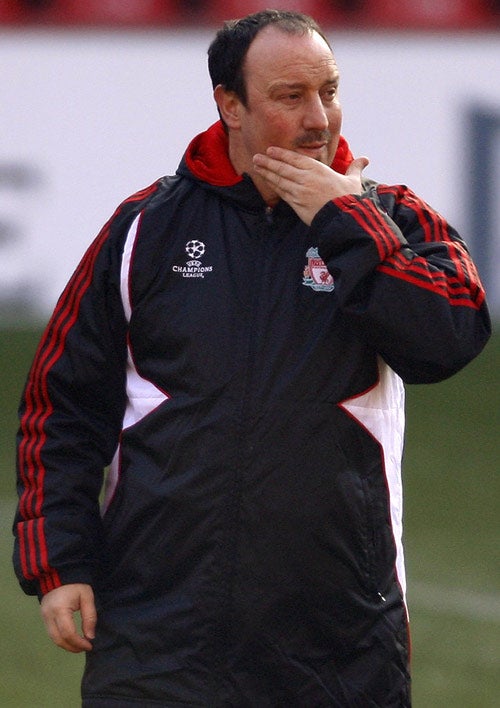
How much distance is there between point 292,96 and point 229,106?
0.16m

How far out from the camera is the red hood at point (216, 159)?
9.81 feet

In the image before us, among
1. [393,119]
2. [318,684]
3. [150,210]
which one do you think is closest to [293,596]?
[318,684]

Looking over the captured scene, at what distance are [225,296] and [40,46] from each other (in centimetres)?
525

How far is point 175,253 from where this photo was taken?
2.94 m

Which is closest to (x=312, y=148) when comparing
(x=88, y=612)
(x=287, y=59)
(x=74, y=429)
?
(x=287, y=59)

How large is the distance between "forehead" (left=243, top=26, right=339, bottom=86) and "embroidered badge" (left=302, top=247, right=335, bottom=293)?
12.4 inches

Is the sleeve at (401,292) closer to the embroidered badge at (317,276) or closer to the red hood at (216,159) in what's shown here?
the embroidered badge at (317,276)

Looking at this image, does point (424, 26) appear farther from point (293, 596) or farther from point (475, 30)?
point (293, 596)

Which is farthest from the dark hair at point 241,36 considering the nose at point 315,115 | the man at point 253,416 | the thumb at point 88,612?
the thumb at point 88,612

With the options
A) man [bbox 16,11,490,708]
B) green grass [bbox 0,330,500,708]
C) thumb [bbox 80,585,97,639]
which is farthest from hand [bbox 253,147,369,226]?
green grass [bbox 0,330,500,708]

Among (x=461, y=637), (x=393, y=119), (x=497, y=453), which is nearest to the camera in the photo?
(x=461, y=637)

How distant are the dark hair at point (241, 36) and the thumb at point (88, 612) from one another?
3.01ft

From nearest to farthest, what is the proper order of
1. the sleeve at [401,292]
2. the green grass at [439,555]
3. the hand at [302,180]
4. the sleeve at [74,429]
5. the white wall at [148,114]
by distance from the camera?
1. the sleeve at [401,292]
2. the hand at [302,180]
3. the sleeve at [74,429]
4. the green grass at [439,555]
5. the white wall at [148,114]

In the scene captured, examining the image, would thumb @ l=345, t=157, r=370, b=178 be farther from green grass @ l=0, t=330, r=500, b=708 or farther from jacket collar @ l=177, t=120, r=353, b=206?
green grass @ l=0, t=330, r=500, b=708
